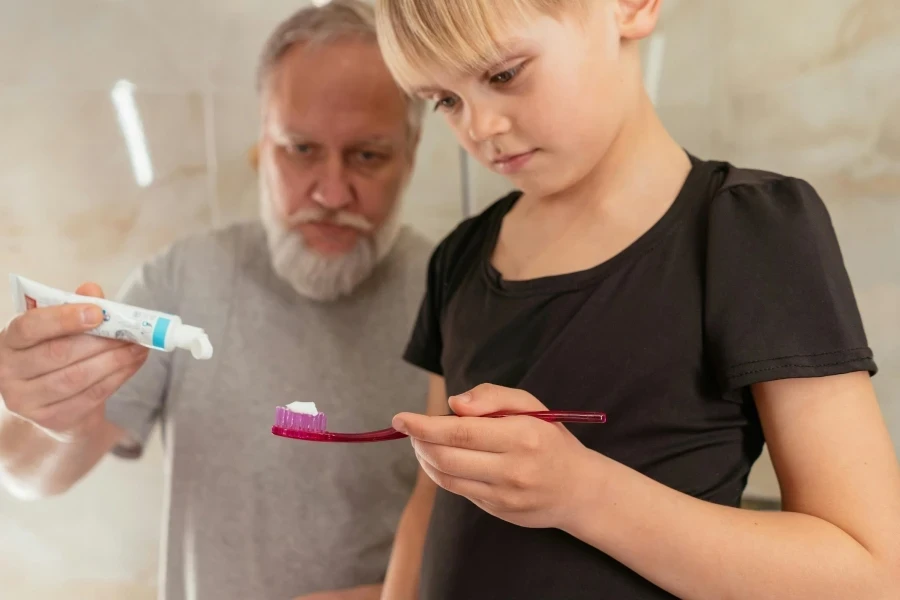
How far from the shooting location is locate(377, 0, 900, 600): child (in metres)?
0.41

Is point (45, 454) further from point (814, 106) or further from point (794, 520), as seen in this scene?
point (814, 106)

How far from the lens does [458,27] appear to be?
466 mm

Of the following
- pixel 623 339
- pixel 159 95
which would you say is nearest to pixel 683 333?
pixel 623 339

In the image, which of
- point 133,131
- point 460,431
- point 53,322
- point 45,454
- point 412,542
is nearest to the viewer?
point 460,431

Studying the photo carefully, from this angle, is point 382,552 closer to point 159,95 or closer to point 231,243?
point 231,243

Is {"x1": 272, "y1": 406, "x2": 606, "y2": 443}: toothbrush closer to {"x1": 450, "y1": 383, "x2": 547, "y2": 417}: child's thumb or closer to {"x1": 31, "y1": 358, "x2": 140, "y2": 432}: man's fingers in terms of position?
{"x1": 450, "y1": 383, "x2": 547, "y2": 417}: child's thumb

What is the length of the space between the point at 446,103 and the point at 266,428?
17.2 inches

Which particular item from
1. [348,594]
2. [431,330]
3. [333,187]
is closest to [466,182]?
[333,187]

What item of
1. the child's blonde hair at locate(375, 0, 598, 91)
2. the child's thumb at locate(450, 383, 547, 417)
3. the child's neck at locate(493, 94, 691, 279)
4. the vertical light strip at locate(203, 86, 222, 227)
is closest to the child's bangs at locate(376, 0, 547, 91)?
the child's blonde hair at locate(375, 0, 598, 91)

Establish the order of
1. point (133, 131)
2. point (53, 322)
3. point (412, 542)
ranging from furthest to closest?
point (133, 131) < point (412, 542) < point (53, 322)

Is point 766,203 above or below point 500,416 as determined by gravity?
above

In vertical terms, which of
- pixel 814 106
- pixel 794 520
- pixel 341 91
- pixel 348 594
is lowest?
pixel 348 594

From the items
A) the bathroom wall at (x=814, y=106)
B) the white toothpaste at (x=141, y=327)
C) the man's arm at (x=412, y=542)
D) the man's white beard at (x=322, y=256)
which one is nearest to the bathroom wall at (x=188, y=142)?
the bathroom wall at (x=814, y=106)

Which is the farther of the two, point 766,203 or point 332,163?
point 332,163
